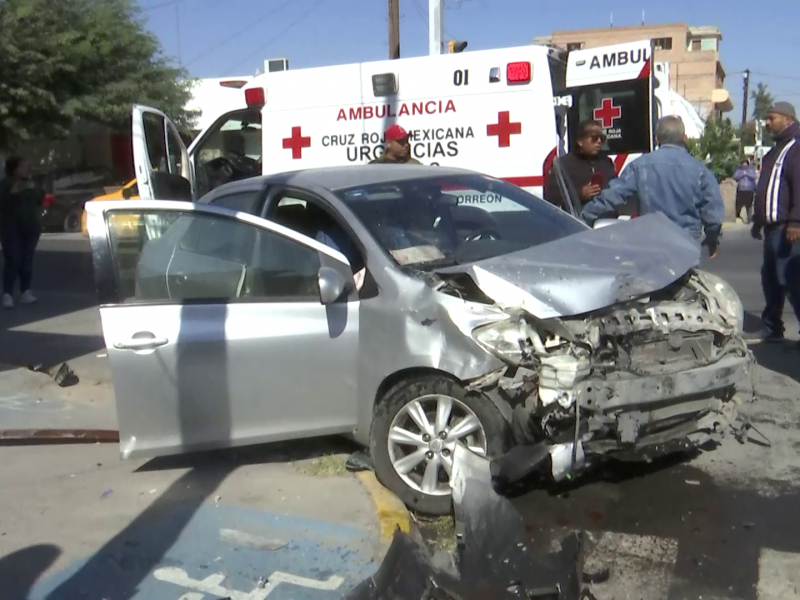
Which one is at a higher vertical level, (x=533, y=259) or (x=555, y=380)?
(x=533, y=259)

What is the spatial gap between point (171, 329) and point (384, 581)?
6.84 feet

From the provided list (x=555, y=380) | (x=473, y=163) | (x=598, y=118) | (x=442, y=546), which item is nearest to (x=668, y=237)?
(x=555, y=380)

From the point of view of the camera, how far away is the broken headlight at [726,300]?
4.80m

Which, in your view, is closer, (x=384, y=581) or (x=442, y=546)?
(x=384, y=581)

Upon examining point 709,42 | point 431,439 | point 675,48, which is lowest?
point 431,439

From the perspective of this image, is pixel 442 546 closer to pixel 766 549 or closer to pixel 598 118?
pixel 766 549

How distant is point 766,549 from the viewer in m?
4.22

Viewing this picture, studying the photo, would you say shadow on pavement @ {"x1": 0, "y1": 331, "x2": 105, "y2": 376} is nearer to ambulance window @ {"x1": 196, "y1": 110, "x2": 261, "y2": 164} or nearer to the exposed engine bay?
ambulance window @ {"x1": 196, "y1": 110, "x2": 261, "y2": 164}

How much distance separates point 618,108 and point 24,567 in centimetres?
857

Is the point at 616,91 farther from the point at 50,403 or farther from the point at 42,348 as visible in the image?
the point at 50,403

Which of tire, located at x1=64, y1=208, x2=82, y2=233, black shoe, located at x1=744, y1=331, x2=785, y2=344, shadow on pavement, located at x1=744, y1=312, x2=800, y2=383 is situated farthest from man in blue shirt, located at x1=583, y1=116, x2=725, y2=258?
tire, located at x1=64, y1=208, x2=82, y2=233

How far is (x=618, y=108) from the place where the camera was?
11.0m

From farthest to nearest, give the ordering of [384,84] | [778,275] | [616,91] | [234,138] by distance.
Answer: [234,138], [616,91], [384,84], [778,275]

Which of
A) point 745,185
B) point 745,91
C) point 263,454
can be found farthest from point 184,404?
point 745,91
